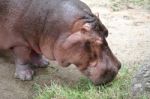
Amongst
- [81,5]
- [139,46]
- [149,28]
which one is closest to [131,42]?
[139,46]

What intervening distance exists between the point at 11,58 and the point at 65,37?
3.20 ft

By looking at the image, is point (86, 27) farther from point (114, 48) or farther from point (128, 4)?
point (128, 4)

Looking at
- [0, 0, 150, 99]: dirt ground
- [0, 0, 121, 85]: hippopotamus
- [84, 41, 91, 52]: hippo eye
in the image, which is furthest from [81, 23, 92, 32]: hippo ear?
[0, 0, 150, 99]: dirt ground

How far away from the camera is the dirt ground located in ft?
15.9

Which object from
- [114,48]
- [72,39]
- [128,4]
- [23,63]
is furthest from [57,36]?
[128,4]

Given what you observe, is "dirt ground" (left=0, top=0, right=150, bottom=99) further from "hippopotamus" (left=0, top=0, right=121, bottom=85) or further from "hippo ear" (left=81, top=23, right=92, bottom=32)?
"hippo ear" (left=81, top=23, right=92, bottom=32)

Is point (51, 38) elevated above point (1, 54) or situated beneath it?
elevated above

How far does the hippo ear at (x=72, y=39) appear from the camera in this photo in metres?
4.63

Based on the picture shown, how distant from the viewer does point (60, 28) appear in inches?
188

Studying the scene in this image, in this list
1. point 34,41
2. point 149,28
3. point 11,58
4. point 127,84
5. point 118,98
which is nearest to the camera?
point 118,98

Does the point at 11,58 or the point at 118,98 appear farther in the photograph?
the point at 11,58

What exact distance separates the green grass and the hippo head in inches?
4.4

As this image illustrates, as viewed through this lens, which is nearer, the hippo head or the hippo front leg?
the hippo head

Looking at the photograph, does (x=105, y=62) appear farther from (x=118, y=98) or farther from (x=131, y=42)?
(x=131, y=42)
